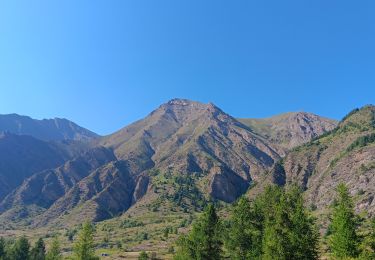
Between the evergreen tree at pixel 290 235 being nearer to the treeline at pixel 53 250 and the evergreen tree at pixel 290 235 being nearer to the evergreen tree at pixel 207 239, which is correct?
the evergreen tree at pixel 207 239

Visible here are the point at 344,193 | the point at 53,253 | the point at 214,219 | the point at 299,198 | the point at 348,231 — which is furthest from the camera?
the point at 53,253

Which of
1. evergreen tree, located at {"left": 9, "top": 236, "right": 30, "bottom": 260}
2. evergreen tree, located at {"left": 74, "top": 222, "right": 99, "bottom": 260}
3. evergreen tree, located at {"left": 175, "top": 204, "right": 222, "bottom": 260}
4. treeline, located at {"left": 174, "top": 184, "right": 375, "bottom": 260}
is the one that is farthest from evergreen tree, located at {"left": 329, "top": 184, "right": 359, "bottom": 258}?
evergreen tree, located at {"left": 9, "top": 236, "right": 30, "bottom": 260}

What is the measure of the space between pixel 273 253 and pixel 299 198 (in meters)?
16.2

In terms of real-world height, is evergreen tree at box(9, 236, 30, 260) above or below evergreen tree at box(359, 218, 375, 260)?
above

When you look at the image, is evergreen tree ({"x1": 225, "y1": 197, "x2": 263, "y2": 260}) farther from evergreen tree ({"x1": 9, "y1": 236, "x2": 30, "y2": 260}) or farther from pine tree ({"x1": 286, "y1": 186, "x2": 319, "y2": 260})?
evergreen tree ({"x1": 9, "y1": 236, "x2": 30, "y2": 260})

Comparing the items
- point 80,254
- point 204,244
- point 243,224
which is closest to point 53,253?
point 80,254

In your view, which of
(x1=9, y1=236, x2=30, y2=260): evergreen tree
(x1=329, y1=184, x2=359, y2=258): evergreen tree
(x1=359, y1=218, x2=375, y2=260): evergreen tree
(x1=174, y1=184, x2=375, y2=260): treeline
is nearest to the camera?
(x1=359, y1=218, x2=375, y2=260): evergreen tree

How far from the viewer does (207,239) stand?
8381 cm

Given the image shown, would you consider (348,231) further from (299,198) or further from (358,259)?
(299,198)

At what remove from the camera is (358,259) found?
5544cm

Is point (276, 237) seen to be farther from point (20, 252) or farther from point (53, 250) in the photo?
point (20, 252)

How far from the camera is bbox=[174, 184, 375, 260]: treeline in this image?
6238 cm

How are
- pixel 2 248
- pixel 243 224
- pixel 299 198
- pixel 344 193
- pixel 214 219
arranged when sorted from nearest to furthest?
pixel 344 193, pixel 299 198, pixel 243 224, pixel 214 219, pixel 2 248

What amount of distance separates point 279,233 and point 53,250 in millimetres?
74637
